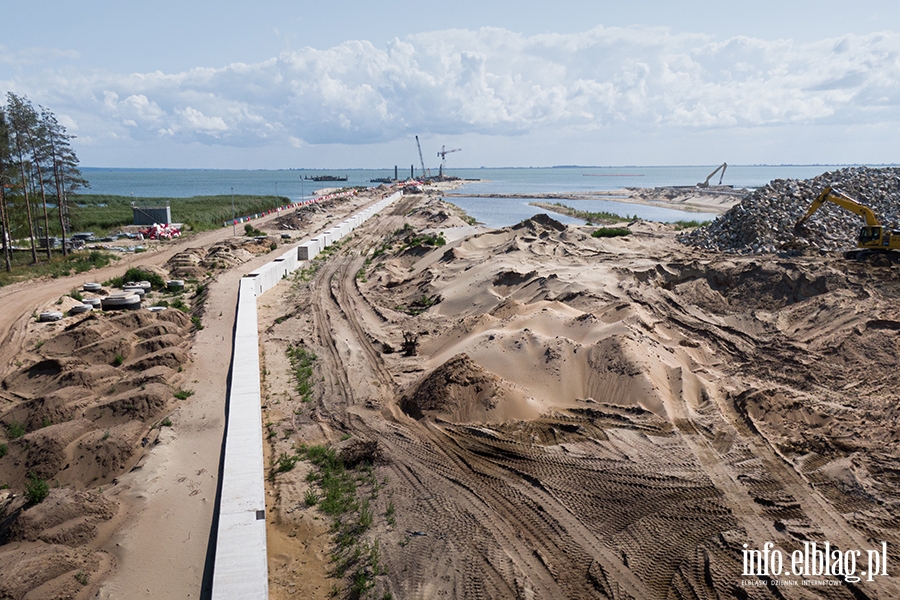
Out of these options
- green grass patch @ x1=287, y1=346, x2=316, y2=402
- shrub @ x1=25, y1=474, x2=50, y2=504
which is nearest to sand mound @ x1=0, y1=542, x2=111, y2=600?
shrub @ x1=25, y1=474, x2=50, y2=504

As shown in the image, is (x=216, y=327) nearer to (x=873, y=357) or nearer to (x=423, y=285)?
(x=423, y=285)

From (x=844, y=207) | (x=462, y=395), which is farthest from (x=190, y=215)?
(x=844, y=207)

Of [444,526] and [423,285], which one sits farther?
[423,285]

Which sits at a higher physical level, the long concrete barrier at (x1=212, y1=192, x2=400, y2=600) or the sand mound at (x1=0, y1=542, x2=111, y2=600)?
the long concrete barrier at (x1=212, y1=192, x2=400, y2=600)

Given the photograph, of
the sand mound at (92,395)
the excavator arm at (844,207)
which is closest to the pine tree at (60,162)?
the sand mound at (92,395)

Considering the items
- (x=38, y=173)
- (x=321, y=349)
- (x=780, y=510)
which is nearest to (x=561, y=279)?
(x=321, y=349)

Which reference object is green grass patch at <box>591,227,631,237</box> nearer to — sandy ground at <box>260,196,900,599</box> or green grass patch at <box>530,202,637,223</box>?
sandy ground at <box>260,196,900,599</box>
